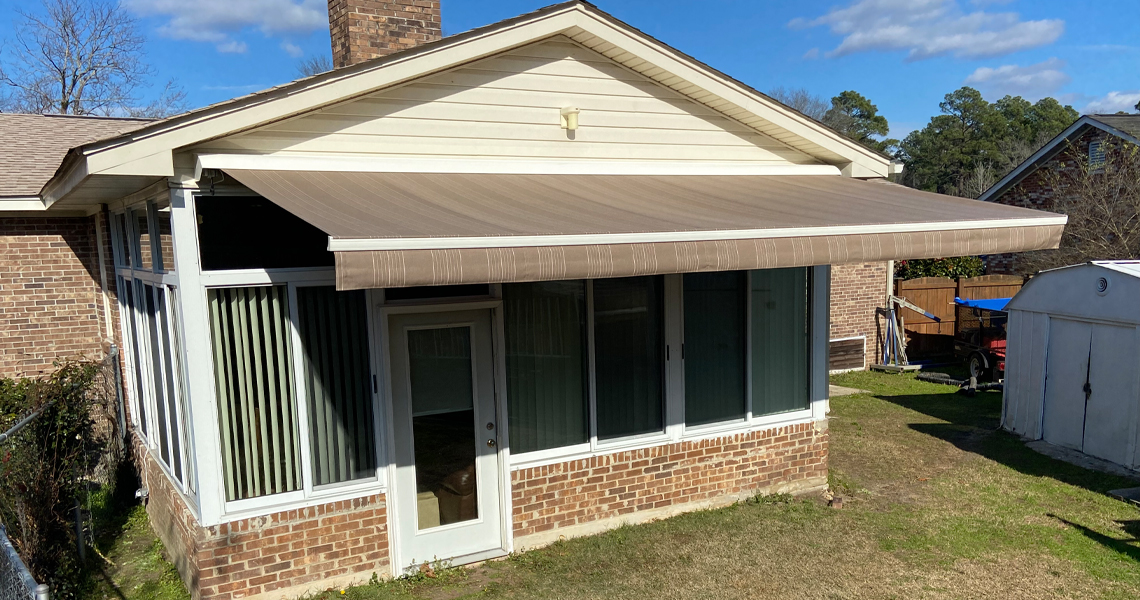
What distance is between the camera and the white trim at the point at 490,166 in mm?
5500

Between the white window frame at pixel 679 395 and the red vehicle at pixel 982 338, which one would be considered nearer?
the white window frame at pixel 679 395

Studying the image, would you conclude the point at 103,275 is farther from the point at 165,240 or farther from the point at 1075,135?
the point at 1075,135

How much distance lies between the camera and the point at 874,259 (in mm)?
Result: 5781

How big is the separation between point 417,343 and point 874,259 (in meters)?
3.73

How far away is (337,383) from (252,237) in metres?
1.29

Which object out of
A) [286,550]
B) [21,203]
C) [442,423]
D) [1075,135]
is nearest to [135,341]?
[21,203]

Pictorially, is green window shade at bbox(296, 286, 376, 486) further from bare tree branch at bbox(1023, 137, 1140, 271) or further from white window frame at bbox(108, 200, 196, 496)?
bare tree branch at bbox(1023, 137, 1140, 271)

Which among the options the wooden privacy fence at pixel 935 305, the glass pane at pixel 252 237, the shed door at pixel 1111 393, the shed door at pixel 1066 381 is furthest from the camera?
the wooden privacy fence at pixel 935 305

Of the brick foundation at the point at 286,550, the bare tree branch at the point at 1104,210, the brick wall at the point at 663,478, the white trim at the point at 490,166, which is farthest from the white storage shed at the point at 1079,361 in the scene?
the brick foundation at the point at 286,550

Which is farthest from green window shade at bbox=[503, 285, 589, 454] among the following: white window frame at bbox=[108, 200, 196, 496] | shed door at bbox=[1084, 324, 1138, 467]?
shed door at bbox=[1084, 324, 1138, 467]

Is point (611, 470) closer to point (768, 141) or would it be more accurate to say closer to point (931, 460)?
point (768, 141)

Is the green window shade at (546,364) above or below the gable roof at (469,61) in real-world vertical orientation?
below

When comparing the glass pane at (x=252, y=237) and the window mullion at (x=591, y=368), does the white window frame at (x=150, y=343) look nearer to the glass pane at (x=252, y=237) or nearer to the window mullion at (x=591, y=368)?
the glass pane at (x=252, y=237)

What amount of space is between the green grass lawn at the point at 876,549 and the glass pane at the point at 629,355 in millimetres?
1046
